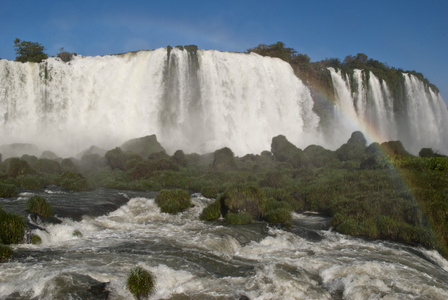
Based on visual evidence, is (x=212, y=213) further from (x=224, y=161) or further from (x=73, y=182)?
(x=224, y=161)

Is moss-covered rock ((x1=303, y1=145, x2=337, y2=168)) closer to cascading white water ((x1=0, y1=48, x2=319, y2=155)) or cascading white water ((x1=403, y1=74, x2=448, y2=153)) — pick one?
cascading white water ((x1=0, y1=48, x2=319, y2=155))

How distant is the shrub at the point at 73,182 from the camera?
69.2ft

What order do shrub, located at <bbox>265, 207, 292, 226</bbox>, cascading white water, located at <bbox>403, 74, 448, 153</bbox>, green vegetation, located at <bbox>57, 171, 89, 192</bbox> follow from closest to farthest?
shrub, located at <bbox>265, 207, 292, 226</bbox> → green vegetation, located at <bbox>57, 171, 89, 192</bbox> → cascading white water, located at <bbox>403, 74, 448, 153</bbox>

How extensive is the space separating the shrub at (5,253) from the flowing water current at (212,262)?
192 millimetres

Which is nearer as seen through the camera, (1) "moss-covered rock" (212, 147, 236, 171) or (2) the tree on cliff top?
(1) "moss-covered rock" (212, 147, 236, 171)

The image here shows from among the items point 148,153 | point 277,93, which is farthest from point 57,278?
point 277,93

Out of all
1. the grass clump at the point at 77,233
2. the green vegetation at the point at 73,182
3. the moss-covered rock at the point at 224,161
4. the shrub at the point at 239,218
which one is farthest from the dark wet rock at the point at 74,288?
the moss-covered rock at the point at 224,161

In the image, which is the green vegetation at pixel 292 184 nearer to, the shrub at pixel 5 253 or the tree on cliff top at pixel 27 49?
the shrub at pixel 5 253

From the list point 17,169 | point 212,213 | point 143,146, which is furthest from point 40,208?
point 143,146

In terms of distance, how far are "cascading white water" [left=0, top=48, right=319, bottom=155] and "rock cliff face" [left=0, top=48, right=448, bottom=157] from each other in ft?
0.31

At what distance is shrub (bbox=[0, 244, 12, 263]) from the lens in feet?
29.5

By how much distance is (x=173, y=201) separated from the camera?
17062 millimetres

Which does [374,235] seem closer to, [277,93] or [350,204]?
[350,204]

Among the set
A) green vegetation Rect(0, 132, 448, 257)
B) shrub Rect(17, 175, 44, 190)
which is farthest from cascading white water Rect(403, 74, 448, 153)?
shrub Rect(17, 175, 44, 190)
